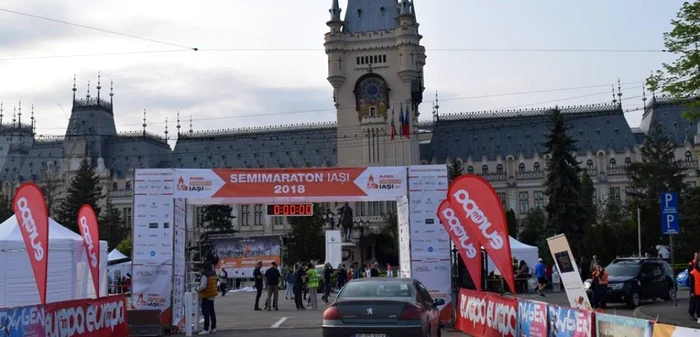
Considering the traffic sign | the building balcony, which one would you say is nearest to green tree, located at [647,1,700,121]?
the traffic sign

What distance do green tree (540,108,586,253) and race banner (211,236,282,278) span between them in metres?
20.8

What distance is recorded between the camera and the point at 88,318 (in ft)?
54.9

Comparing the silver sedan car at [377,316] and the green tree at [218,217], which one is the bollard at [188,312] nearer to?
the silver sedan car at [377,316]

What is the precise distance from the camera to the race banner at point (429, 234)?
2250cm

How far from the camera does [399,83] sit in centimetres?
10406

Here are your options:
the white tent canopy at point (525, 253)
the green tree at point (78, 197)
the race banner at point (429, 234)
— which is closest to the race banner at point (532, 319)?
the race banner at point (429, 234)

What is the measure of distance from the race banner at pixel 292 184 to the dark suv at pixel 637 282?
8974mm

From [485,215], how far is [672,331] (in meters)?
9.30

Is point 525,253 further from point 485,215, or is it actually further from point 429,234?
point 485,215

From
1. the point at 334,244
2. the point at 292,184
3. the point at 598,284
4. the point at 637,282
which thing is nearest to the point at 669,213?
the point at 598,284

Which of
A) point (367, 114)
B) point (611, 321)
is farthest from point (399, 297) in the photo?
point (367, 114)

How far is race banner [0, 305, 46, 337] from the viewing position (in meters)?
13.4

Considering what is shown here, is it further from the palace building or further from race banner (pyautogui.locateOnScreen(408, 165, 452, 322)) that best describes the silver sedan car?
the palace building

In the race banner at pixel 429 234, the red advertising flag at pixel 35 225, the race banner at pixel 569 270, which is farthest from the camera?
the race banner at pixel 429 234
